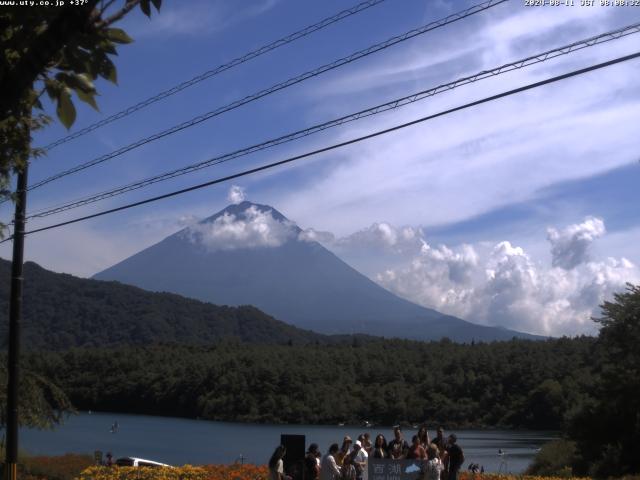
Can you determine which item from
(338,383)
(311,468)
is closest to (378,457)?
(311,468)

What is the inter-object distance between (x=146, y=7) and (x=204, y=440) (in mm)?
65833

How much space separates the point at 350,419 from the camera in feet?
292

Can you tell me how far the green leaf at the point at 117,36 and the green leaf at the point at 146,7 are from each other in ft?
0.47

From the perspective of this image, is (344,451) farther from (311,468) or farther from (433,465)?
(433,465)

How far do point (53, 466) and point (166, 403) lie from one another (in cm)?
7972

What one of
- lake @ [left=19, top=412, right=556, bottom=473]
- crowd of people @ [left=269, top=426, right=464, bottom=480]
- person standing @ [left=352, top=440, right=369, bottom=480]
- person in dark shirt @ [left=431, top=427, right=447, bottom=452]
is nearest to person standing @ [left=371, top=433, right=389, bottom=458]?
crowd of people @ [left=269, top=426, right=464, bottom=480]

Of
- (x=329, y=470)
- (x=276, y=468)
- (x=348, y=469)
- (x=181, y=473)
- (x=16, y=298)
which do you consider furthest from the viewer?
(x=181, y=473)

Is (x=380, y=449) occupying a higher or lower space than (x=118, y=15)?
lower

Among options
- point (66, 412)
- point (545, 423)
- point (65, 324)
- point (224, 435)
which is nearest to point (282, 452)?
point (66, 412)

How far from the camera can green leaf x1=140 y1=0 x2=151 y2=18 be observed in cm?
413

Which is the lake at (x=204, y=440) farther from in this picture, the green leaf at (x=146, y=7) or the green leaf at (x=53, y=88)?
the green leaf at (x=146, y=7)

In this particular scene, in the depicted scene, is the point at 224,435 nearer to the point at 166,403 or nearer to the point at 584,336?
the point at 166,403

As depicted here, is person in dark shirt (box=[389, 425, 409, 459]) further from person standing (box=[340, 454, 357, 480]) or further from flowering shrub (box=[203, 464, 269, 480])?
flowering shrub (box=[203, 464, 269, 480])

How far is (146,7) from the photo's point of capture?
415 centimetres
